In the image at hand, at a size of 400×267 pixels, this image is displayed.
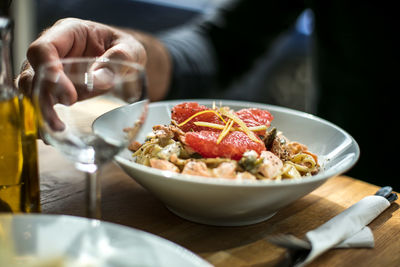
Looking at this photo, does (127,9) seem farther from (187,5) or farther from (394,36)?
(394,36)

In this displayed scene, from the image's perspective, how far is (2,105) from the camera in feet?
2.35

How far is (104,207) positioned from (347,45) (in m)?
1.53

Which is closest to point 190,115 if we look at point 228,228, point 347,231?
point 228,228

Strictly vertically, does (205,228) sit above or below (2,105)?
below

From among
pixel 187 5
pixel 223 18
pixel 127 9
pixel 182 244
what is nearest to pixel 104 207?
pixel 182 244

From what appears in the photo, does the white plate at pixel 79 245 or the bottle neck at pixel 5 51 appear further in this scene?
the bottle neck at pixel 5 51

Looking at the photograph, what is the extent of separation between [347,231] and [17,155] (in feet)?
1.98

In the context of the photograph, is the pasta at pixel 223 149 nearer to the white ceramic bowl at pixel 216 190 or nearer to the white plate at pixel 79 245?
the white ceramic bowl at pixel 216 190

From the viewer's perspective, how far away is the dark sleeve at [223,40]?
2344mm

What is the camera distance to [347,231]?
0.79 metres

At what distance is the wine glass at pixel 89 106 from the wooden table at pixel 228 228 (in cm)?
19

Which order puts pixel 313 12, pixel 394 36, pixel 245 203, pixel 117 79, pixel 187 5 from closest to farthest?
pixel 117 79, pixel 245 203, pixel 394 36, pixel 313 12, pixel 187 5

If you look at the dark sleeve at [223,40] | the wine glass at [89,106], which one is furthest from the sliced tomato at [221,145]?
the dark sleeve at [223,40]

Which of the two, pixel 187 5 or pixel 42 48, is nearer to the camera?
pixel 42 48
